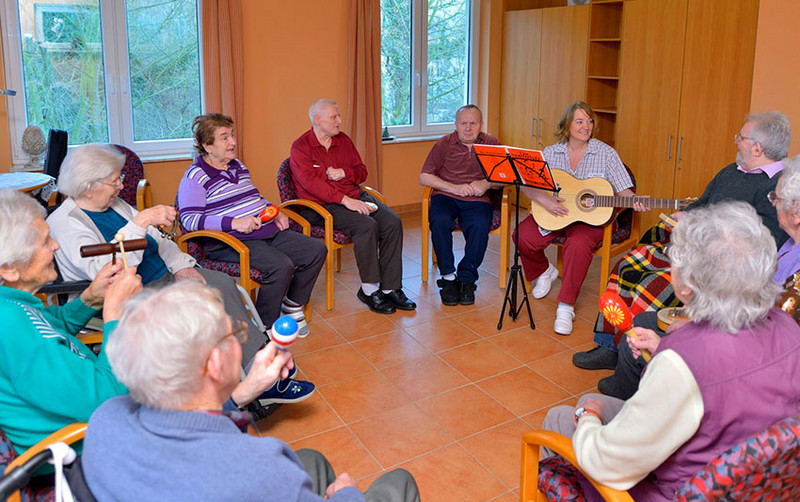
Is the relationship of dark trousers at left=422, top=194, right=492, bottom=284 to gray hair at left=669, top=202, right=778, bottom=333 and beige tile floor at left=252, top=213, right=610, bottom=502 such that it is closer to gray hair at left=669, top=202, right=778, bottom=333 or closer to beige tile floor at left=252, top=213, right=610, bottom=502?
beige tile floor at left=252, top=213, right=610, bottom=502

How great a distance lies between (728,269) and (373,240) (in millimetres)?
2791

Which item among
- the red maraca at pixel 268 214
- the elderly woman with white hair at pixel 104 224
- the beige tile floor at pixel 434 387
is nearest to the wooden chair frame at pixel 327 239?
the beige tile floor at pixel 434 387

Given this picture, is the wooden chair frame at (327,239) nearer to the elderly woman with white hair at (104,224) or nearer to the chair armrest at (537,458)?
the elderly woman with white hair at (104,224)

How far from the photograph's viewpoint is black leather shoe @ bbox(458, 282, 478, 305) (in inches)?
173

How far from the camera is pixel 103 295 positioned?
7.72 ft

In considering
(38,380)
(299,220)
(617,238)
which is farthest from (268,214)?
(38,380)

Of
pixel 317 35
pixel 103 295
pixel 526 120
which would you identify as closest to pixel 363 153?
pixel 317 35

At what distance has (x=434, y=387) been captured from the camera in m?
3.38

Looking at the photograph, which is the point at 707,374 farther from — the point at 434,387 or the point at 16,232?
the point at 434,387

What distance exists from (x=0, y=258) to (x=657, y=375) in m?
1.67

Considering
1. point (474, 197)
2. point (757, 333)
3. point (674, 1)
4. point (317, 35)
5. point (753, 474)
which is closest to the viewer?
point (753, 474)

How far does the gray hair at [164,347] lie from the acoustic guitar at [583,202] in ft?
10.1

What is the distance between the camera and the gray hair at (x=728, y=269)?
5.32 ft

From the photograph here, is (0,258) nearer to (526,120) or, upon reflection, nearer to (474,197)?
(474,197)
